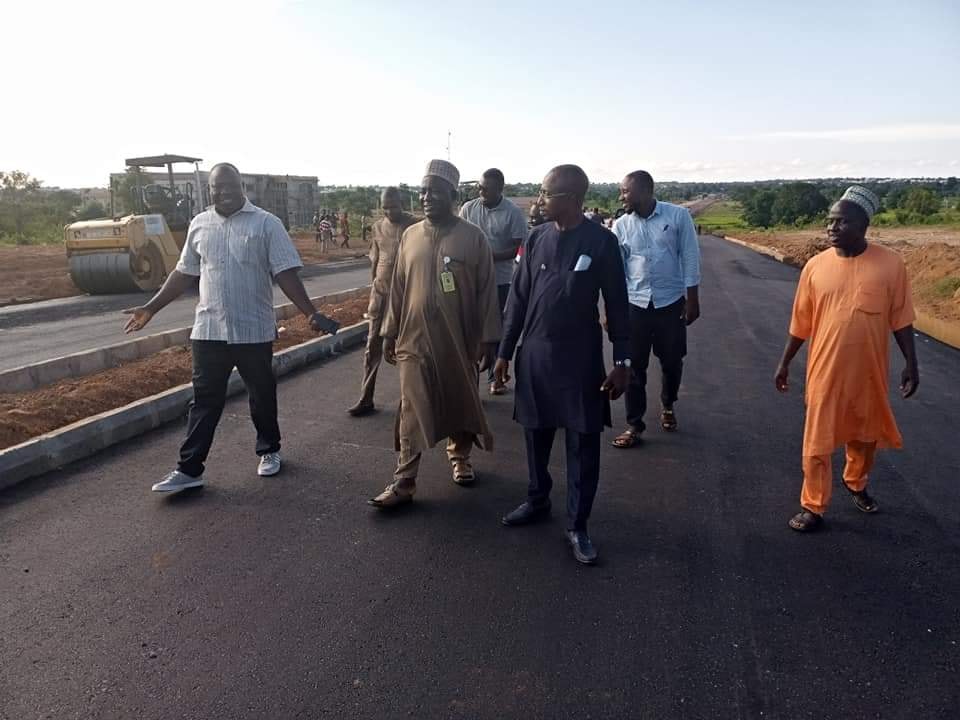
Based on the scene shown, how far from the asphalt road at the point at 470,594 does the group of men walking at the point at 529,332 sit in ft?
0.93

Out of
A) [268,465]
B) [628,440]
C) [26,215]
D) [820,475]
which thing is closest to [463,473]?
[268,465]

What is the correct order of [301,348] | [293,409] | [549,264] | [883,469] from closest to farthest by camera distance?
[549,264] < [883,469] < [293,409] < [301,348]

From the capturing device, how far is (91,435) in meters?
5.12

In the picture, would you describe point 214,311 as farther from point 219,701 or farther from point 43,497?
point 219,701

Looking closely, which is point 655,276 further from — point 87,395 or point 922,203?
point 922,203

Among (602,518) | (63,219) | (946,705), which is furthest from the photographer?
Answer: (63,219)

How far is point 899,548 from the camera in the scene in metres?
3.78

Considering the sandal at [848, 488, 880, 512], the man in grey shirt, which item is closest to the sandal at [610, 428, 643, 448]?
the man in grey shirt

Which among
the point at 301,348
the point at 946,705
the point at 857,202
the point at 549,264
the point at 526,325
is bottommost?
the point at 946,705

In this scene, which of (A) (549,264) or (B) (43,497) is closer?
(A) (549,264)

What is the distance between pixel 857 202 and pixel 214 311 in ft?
12.2

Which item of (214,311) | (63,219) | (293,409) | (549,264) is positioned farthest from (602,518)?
(63,219)

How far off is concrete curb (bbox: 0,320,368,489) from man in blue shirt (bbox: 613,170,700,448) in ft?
11.8

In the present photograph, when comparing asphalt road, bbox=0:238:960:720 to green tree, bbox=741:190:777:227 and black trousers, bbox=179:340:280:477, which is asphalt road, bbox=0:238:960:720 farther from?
green tree, bbox=741:190:777:227
